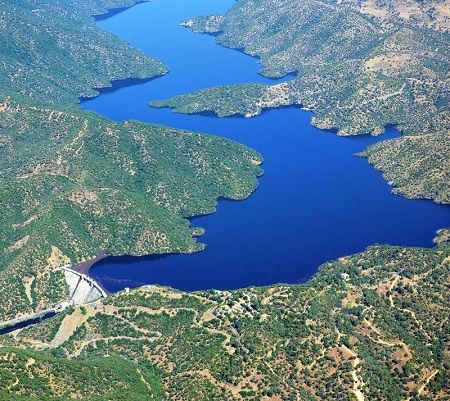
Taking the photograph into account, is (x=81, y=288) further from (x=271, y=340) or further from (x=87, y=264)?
(x=271, y=340)

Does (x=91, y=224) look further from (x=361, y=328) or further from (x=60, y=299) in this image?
(x=361, y=328)

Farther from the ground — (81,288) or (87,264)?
(81,288)

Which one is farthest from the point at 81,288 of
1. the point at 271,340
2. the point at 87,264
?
the point at 271,340

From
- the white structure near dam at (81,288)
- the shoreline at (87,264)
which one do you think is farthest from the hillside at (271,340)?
the shoreline at (87,264)

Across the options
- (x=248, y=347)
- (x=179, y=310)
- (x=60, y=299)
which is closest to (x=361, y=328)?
(x=248, y=347)

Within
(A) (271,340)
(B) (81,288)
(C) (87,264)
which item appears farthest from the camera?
(C) (87,264)

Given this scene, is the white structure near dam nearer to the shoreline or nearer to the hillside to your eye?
the shoreline

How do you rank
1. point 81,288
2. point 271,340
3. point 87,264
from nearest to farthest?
point 271,340
point 81,288
point 87,264

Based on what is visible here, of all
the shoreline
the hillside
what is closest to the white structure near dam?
the shoreline

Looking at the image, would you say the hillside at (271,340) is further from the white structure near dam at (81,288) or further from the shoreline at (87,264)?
the shoreline at (87,264)
